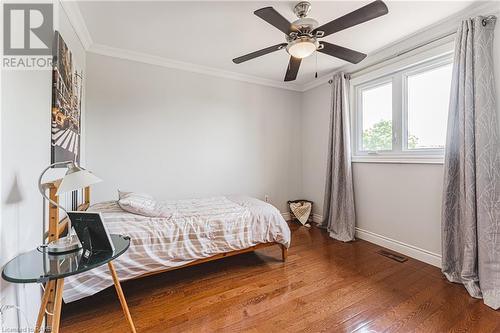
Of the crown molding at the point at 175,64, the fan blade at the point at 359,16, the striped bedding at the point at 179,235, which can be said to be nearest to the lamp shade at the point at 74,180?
the striped bedding at the point at 179,235

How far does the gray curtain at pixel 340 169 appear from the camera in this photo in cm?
313

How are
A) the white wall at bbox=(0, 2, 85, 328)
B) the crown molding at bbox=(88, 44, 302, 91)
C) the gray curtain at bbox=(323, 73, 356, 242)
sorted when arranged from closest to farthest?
the white wall at bbox=(0, 2, 85, 328) → the crown molding at bbox=(88, 44, 302, 91) → the gray curtain at bbox=(323, 73, 356, 242)

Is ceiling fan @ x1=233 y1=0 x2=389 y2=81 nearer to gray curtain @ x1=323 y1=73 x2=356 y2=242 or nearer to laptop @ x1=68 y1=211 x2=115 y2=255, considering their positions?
gray curtain @ x1=323 y1=73 x2=356 y2=242

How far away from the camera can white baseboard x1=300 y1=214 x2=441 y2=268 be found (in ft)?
7.77

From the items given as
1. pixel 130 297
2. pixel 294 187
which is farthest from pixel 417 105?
pixel 130 297

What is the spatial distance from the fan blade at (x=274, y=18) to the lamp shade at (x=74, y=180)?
1456 millimetres

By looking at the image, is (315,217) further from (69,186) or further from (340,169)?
(69,186)

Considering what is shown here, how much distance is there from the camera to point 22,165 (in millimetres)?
1210

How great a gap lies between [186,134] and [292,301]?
2491mm

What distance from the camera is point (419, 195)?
2480 millimetres

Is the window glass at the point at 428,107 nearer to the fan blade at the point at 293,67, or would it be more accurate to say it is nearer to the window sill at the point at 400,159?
the window sill at the point at 400,159

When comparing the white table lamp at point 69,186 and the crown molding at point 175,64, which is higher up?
the crown molding at point 175,64

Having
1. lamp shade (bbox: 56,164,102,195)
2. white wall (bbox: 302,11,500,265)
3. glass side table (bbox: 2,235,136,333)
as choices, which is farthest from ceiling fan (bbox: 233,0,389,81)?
glass side table (bbox: 2,235,136,333)

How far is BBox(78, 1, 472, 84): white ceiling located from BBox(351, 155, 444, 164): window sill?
1348 mm
